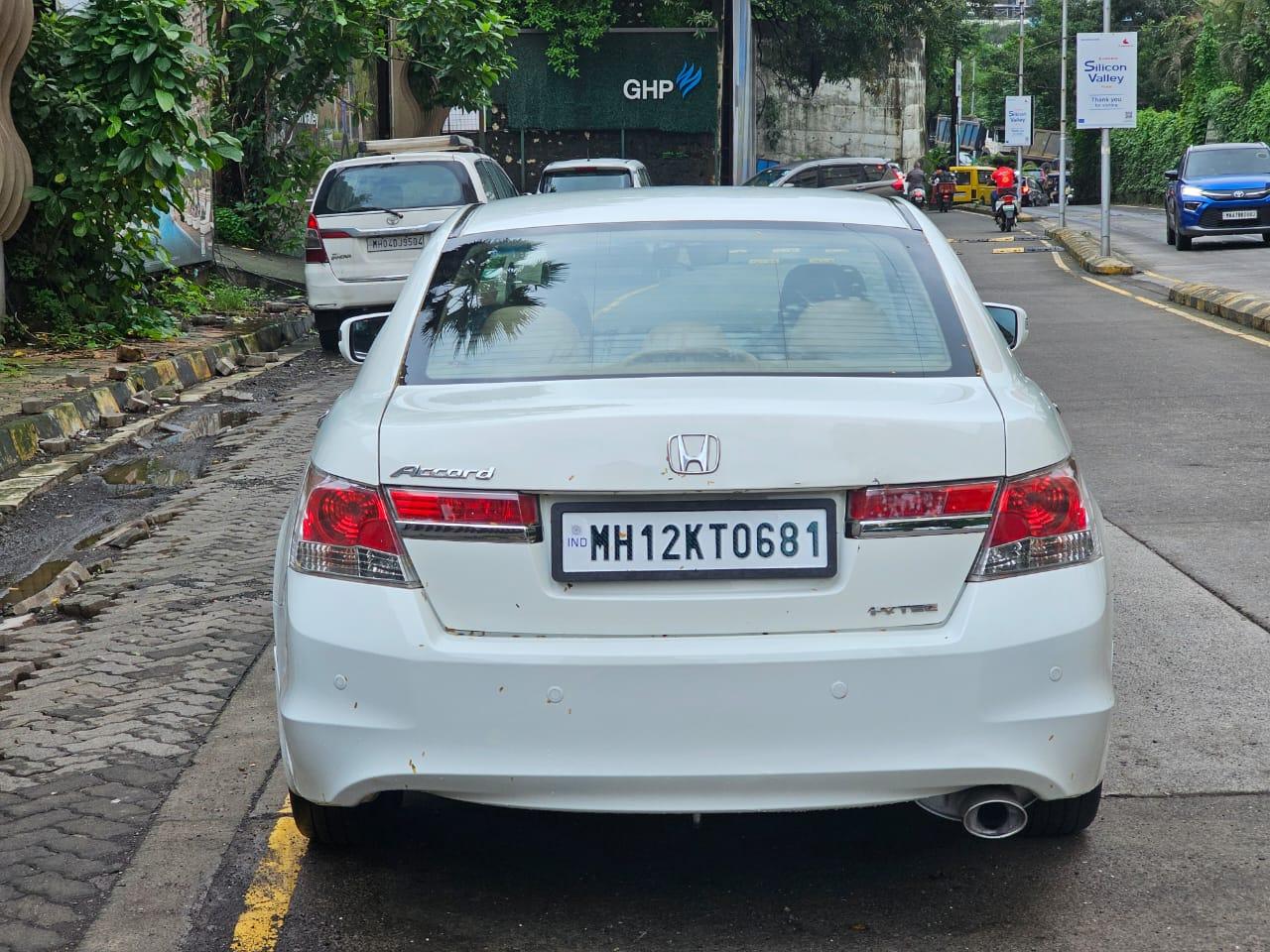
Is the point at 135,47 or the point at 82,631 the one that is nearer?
the point at 82,631

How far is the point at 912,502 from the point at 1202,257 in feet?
82.9

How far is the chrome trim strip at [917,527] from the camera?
311cm

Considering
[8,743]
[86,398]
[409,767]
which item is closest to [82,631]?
[8,743]

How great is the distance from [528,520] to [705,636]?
40 cm

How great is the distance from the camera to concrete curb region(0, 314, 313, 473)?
969 centimetres

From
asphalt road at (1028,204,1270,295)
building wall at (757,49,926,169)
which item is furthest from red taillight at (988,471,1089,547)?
building wall at (757,49,926,169)

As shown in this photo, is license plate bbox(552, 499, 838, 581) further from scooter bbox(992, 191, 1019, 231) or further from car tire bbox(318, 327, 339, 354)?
scooter bbox(992, 191, 1019, 231)

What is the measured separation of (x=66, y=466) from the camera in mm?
9484

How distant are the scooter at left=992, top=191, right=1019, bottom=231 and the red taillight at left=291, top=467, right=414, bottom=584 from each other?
1397 inches

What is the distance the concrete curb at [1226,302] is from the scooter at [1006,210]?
17.7 m

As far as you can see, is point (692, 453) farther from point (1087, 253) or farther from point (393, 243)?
point (1087, 253)

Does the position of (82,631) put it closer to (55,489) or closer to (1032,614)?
(55,489)

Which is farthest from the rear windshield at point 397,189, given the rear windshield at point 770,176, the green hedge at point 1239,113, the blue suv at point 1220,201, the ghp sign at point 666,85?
the green hedge at point 1239,113

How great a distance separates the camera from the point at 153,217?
44.7ft
